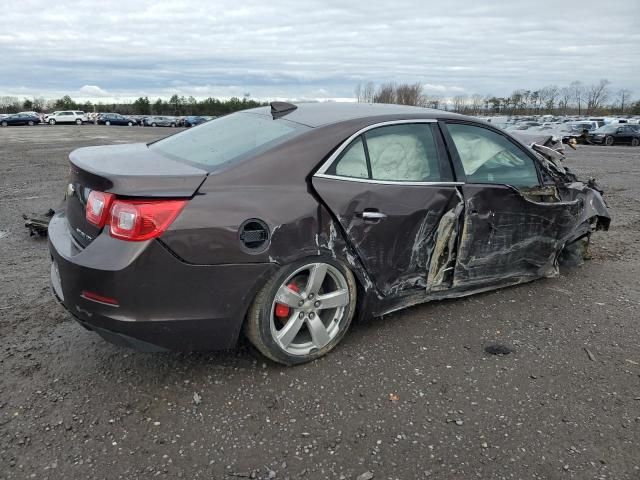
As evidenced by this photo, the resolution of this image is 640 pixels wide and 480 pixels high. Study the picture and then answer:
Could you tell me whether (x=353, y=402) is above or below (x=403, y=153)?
below

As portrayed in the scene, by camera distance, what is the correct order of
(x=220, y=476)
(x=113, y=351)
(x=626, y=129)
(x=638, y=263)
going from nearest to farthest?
(x=220, y=476)
(x=113, y=351)
(x=638, y=263)
(x=626, y=129)

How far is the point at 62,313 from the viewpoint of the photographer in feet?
11.6

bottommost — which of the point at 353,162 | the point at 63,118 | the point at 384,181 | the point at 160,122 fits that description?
the point at 384,181

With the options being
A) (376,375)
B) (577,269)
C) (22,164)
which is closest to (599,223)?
(577,269)

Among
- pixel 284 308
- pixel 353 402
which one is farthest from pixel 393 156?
pixel 353 402

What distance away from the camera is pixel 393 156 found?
3195 millimetres

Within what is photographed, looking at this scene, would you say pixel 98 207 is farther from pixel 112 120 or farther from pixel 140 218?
pixel 112 120

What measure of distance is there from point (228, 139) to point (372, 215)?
1.05 metres

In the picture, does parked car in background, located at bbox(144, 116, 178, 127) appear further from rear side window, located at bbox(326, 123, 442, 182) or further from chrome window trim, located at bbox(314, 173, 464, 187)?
chrome window trim, located at bbox(314, 173, 464, 187)

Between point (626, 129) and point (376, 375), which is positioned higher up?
point (626, 129)

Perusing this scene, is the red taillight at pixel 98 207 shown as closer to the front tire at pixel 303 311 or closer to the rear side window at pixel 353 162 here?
the front tire at pixel 303 311

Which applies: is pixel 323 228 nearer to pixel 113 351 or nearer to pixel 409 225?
pixel 409 225

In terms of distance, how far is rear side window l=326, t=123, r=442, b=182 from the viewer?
118 inches

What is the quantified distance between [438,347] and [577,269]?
7.55ft
